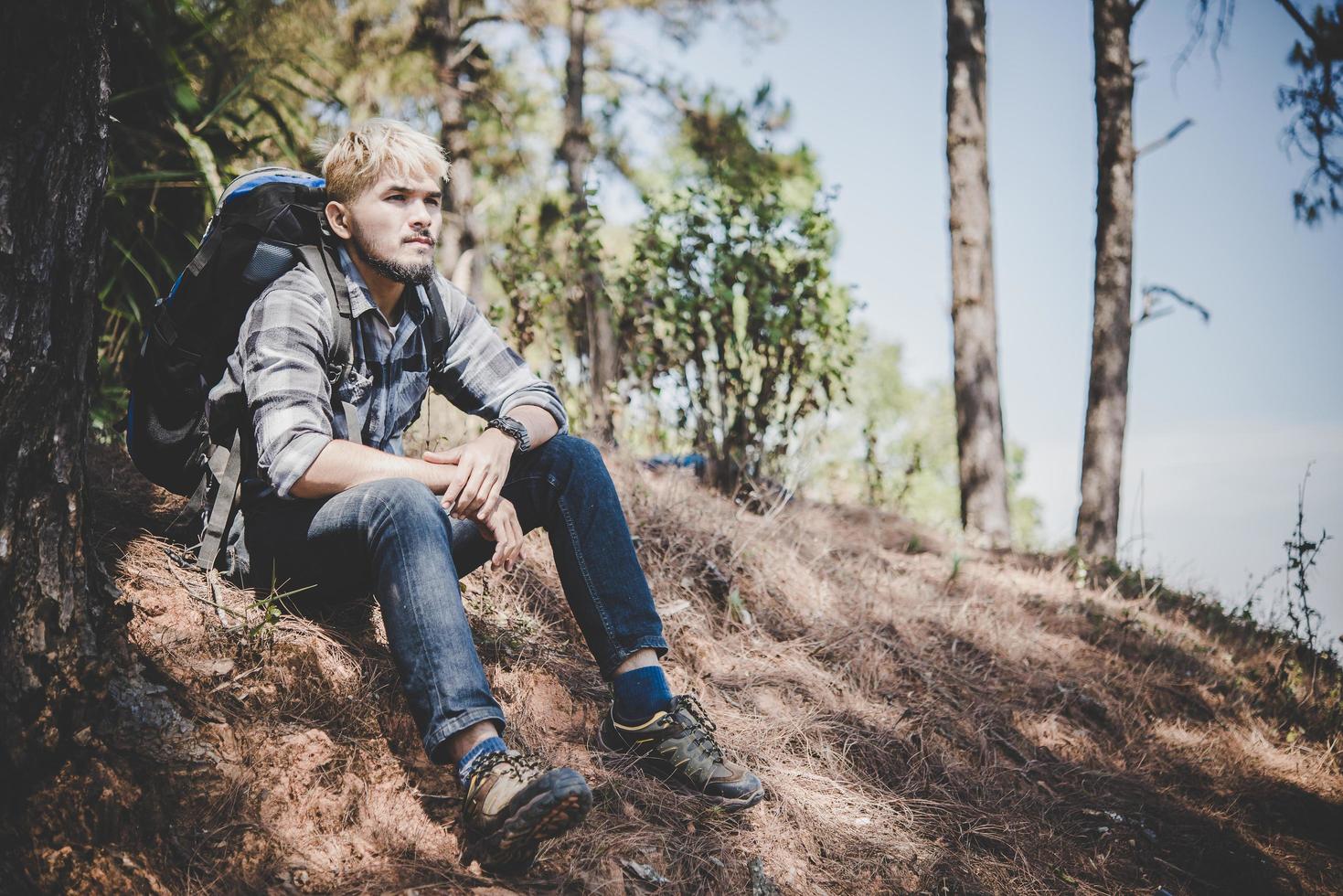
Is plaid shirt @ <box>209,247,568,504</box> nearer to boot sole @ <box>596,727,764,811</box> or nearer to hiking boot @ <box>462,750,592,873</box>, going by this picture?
hiking boot @ <box>462,750,592,873</box>

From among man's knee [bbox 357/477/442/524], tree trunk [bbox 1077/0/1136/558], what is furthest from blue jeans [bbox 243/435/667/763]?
tree trunk [bbox 1077/0/1136/558]

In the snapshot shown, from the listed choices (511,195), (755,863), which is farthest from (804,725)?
(511,195)

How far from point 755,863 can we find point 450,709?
0.83m

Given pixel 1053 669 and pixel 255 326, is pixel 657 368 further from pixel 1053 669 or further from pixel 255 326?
pixel 255 326

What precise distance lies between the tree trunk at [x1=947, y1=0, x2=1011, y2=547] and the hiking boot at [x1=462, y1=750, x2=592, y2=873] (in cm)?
470

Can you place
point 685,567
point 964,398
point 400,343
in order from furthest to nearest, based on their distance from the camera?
point 964,398
point 685,567
point 400,343

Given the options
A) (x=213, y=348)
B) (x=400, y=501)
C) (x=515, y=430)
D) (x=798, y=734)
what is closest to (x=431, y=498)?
(x=400, y=501)

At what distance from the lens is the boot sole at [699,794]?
7.11ft

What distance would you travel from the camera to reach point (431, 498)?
1980 millimetres

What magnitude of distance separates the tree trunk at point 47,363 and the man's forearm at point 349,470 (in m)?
0.44

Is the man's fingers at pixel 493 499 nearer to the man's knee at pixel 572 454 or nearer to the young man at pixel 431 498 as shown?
the young man at pixel 431 498

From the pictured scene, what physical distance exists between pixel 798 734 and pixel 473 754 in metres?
1.23

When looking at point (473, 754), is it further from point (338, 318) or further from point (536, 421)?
point (338, 318)

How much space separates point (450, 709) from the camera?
1.84 meters
